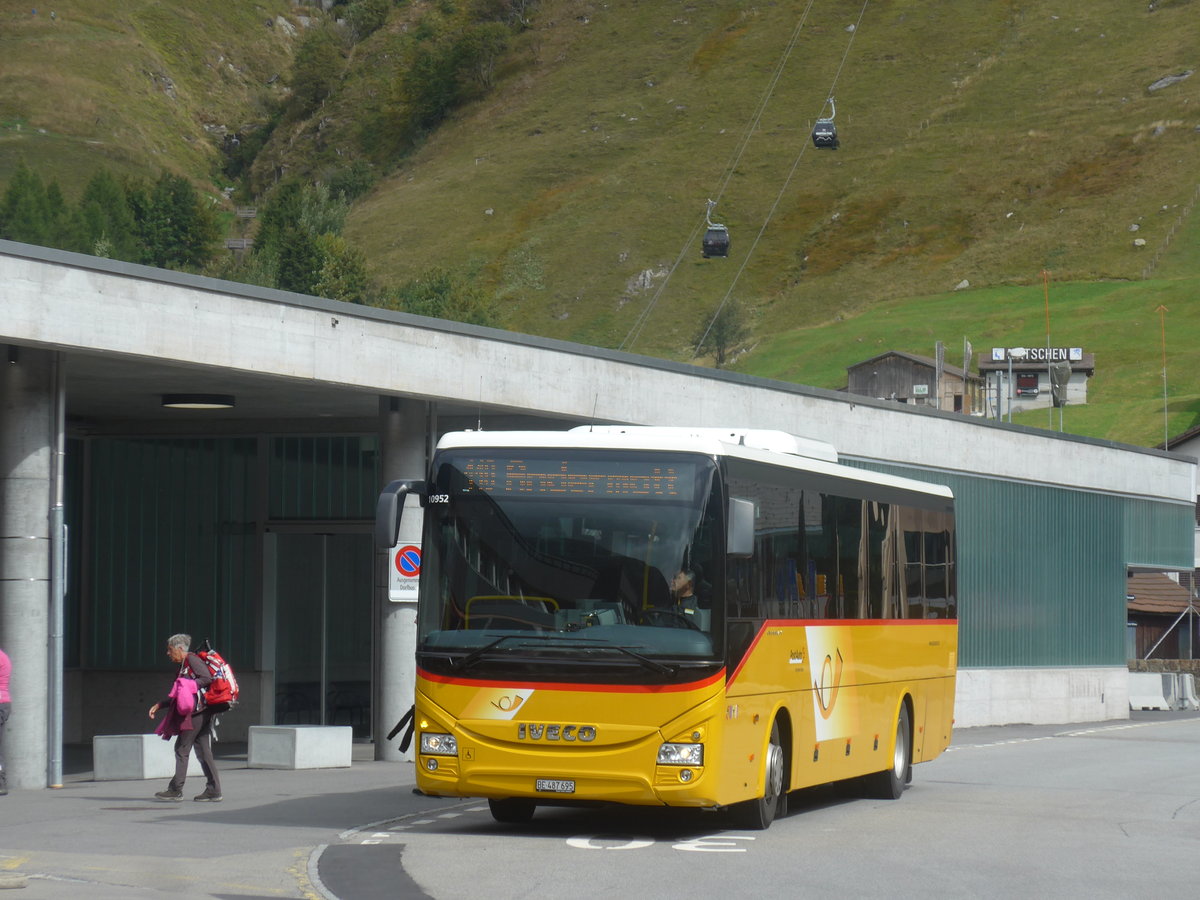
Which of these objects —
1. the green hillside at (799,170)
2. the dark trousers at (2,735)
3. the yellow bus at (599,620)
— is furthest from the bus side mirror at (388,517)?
the green hillside at (799,170)

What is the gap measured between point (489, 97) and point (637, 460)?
18321cm

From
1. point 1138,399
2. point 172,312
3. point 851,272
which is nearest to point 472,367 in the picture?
point 172,312

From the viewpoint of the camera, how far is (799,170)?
169000 millimetres

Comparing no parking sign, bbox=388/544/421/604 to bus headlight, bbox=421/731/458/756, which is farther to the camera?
no parking sign, bbox=388/544/421/604

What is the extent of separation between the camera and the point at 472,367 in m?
21.4

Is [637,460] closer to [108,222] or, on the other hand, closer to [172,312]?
[172,312]

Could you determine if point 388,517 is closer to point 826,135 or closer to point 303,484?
point 303,484

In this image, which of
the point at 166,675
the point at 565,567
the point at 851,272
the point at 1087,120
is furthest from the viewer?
the point at 1087,120

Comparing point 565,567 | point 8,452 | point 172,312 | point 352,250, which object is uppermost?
point 352,250

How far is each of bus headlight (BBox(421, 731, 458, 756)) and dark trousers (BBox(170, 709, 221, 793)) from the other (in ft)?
10.6

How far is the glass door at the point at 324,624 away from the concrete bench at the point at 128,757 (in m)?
7.18

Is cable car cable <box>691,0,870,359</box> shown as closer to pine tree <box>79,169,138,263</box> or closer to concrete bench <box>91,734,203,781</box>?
pine tree <box>79,169,138,263</box>

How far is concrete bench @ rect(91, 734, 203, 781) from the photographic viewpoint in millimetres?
18750

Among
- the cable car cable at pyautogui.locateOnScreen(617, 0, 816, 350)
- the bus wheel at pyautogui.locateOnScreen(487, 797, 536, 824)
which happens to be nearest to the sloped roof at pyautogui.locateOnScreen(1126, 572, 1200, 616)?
the bus wheel at pyautogui.locateOnScreen(487, 797, 536, 824)
